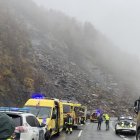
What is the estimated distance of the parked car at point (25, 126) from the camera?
1148cm

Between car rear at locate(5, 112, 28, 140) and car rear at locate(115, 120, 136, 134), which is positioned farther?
car rear at locate(115, 120, 136, 134)

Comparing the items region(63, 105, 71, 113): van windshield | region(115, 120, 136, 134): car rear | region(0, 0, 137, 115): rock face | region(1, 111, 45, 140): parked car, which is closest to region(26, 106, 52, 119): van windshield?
region(1, 111, 45, 140): parked car

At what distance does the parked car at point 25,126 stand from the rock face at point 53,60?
23.4 metres

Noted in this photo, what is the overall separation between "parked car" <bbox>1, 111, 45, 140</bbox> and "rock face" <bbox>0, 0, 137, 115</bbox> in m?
23.4

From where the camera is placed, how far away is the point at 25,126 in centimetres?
1199

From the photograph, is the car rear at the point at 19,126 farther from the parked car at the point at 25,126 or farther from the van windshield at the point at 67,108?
the van windshield at the point at 67,108

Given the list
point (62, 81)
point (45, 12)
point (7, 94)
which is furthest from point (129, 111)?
point (7, 94)

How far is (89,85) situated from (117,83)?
2422 cm

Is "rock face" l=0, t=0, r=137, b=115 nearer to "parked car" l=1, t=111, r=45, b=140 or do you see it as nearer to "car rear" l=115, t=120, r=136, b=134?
"car rear" l=115, t=120, r=136, b=134

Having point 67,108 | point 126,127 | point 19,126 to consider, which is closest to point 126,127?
point 126,127

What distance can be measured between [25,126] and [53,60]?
297ft

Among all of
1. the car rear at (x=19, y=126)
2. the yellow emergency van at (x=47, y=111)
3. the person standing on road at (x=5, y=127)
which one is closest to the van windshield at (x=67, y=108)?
the yellow emergency van at (x=47, y=111)

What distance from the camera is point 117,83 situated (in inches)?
5197

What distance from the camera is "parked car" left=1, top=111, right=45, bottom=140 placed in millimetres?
11478
